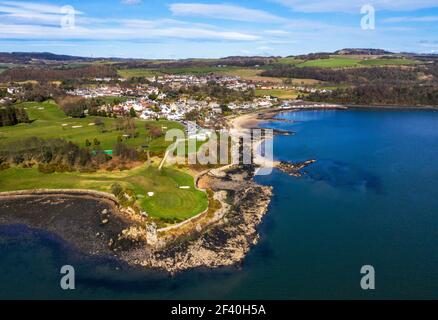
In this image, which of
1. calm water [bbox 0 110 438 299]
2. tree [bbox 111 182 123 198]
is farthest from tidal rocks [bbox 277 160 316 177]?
tree [bbox 111 182 123 198]

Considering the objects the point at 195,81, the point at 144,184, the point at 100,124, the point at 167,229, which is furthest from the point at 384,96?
the point at 167,229

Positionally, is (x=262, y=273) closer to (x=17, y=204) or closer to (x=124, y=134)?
(x=17, y=204)

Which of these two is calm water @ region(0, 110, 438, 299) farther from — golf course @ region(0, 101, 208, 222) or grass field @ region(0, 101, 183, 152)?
grass field @ region(0, 101, 183, 152)

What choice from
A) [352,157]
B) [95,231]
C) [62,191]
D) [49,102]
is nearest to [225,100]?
[49,102]

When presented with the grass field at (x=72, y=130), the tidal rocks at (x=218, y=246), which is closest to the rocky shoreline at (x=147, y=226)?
the tidal rocks at (x=218, y=246)

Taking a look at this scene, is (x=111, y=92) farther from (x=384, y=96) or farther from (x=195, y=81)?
(x=384, y=96)
